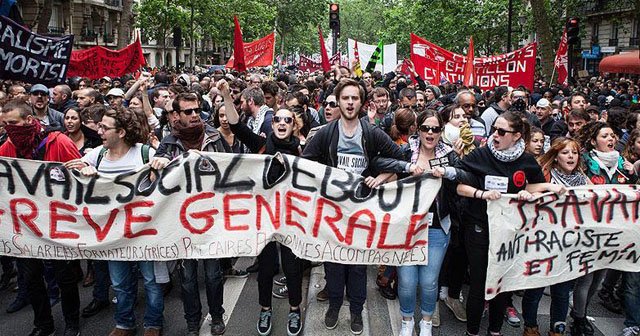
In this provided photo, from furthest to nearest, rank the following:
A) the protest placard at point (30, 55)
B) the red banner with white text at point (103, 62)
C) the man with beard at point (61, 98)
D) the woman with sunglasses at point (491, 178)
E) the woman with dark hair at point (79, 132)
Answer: the red banner with white text at point (103, 62), the man with beard at point (61, 98), the protest placard at point (30, 55), the woman with dark hair at point (79, 132), the woman with sunglasses at point (491, 178)

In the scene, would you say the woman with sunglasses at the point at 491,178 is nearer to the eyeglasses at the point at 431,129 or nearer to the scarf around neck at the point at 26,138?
the eyeglasses at the point at 431,129

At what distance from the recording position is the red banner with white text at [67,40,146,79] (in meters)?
11.2

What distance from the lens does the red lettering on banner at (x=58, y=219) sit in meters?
4.21

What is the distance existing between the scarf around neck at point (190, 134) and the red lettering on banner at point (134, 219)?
1.76 feet

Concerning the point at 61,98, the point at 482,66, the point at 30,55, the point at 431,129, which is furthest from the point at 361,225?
the point at 482,66

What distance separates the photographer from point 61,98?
287 inches

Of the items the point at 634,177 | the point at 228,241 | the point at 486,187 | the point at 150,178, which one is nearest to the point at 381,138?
the point at 486,187

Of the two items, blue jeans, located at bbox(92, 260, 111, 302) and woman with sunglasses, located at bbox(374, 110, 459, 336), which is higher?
woman with sunglasses, located at bbox(374, 110, 459, 336)

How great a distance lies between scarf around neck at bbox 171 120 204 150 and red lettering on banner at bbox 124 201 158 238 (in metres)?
0.54

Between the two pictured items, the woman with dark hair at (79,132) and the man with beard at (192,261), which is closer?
the man with beard at (192,261)

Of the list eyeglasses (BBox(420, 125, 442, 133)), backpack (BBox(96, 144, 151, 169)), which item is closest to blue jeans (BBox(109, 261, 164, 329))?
backpack (BBox(96, 144, 151, 169))

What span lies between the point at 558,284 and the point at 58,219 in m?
3.80

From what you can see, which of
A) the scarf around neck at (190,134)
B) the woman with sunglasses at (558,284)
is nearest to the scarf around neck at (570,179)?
the woman with sunglasses at (558,284)

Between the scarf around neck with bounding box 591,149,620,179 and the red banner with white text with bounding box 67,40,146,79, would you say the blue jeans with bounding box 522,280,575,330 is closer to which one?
the scarf around neck with bounding box 591,149,620,179
